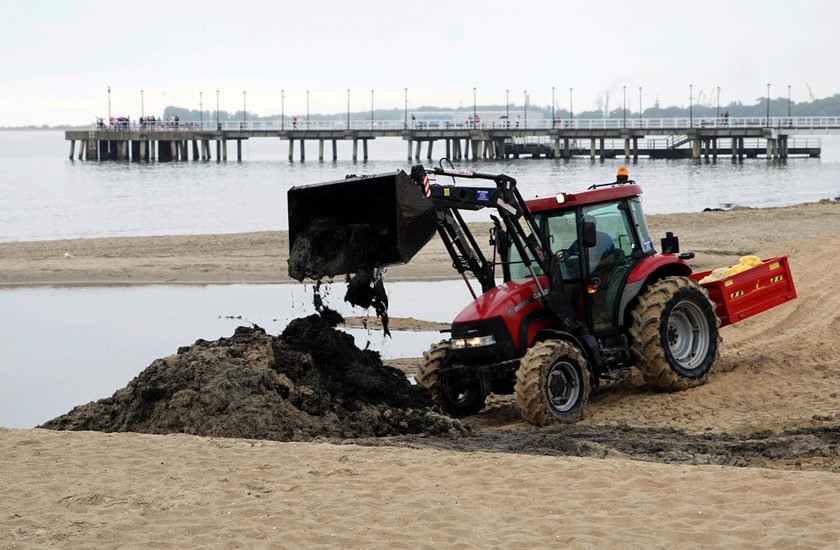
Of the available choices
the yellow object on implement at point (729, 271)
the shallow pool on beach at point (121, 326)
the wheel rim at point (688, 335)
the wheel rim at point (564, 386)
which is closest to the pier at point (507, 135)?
the shallow pool on beach at point (121, 326)

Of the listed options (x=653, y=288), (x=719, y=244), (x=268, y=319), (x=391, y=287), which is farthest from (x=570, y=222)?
(x=719, y=244)

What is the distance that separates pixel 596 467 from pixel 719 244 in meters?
20.7

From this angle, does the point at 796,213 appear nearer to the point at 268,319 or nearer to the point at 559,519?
the point at 268,319

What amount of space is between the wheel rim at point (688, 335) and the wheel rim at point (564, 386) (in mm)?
1773

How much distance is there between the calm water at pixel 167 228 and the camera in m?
16.9

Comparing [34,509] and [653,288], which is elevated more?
[653,288]

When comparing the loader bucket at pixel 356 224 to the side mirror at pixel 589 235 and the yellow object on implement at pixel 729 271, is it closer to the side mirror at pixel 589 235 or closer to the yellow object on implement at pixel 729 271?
the side mirror at pixel 589 235

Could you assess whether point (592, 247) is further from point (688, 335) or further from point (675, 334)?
point (688, 335)

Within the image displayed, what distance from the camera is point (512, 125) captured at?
9931 centimetres

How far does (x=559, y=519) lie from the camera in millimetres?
8344

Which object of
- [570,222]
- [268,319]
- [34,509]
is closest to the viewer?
[34,509]

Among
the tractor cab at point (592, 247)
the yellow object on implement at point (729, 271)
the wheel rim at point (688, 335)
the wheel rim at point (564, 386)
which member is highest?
the tractor cab at point (592, 247)

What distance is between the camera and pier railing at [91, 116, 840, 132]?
90625 mm

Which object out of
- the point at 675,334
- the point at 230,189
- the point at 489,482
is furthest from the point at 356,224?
the point at 230,189
